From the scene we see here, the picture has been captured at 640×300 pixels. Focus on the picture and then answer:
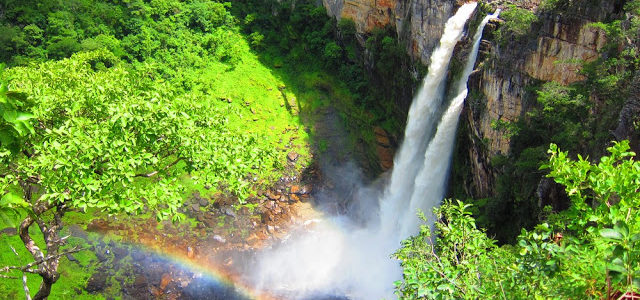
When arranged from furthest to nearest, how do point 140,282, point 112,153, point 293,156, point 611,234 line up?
point 293,156 < point 140,282 < point 112,153 < point 611,234

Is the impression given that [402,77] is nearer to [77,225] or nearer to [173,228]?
[173,228]

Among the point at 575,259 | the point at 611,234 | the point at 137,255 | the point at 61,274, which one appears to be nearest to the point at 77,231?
the point at 61,274

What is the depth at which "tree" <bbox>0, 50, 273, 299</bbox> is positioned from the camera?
25.1ft

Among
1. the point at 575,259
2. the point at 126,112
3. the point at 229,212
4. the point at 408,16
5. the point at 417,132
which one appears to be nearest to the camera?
the point at 575,259

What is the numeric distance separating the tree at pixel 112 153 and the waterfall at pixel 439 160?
32.8ft

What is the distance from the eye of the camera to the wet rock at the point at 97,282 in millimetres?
17417

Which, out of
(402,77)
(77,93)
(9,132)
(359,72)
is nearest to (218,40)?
(359,72)

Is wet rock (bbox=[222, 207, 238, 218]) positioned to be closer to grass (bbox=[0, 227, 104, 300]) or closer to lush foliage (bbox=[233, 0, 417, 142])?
grass (bbox=[0, 227, 104, 300])

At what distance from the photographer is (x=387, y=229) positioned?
22.7 meters

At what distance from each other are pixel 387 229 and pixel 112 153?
55.1 ft

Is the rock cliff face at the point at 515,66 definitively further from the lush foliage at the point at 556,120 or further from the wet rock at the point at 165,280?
the wet rock at the point at 165,280

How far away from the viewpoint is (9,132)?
136 inches

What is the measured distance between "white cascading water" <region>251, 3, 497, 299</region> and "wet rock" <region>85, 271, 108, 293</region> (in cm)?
582

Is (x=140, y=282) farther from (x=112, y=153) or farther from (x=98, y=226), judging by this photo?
(x=112, y=153)
